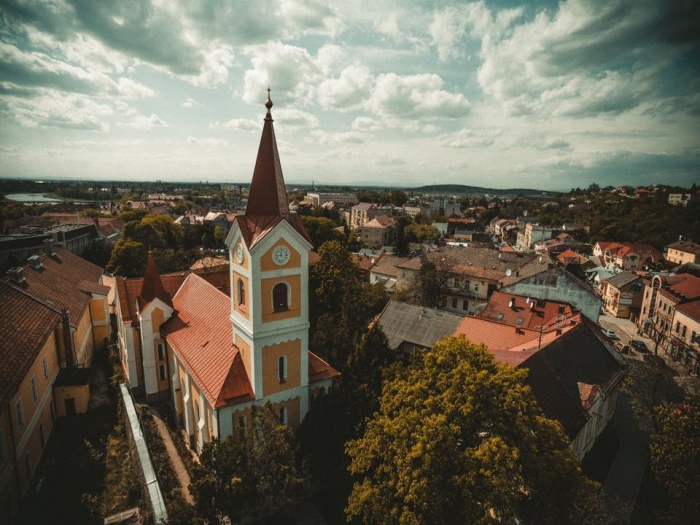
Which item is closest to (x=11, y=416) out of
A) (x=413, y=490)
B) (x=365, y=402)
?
(x=365, y=402)

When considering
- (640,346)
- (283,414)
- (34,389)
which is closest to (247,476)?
(283,414)

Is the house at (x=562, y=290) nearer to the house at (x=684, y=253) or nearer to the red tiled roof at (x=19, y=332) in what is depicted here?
the red tiled roof at (x=19, y=332)

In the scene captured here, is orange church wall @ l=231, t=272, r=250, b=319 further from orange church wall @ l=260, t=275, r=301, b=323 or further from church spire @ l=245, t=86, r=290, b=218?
church spire @ l=245, t=86, r=290, b=218

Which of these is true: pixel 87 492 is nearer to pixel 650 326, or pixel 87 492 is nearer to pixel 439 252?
pixel 439 252

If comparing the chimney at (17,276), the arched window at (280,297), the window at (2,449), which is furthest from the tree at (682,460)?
the chimney at (17,276)

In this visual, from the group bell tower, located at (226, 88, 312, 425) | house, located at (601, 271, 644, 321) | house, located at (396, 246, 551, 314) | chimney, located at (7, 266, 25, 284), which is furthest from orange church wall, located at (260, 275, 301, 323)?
house, located at (601, 271, 644, 321)

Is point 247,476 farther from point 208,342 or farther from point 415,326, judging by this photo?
point 415,326
